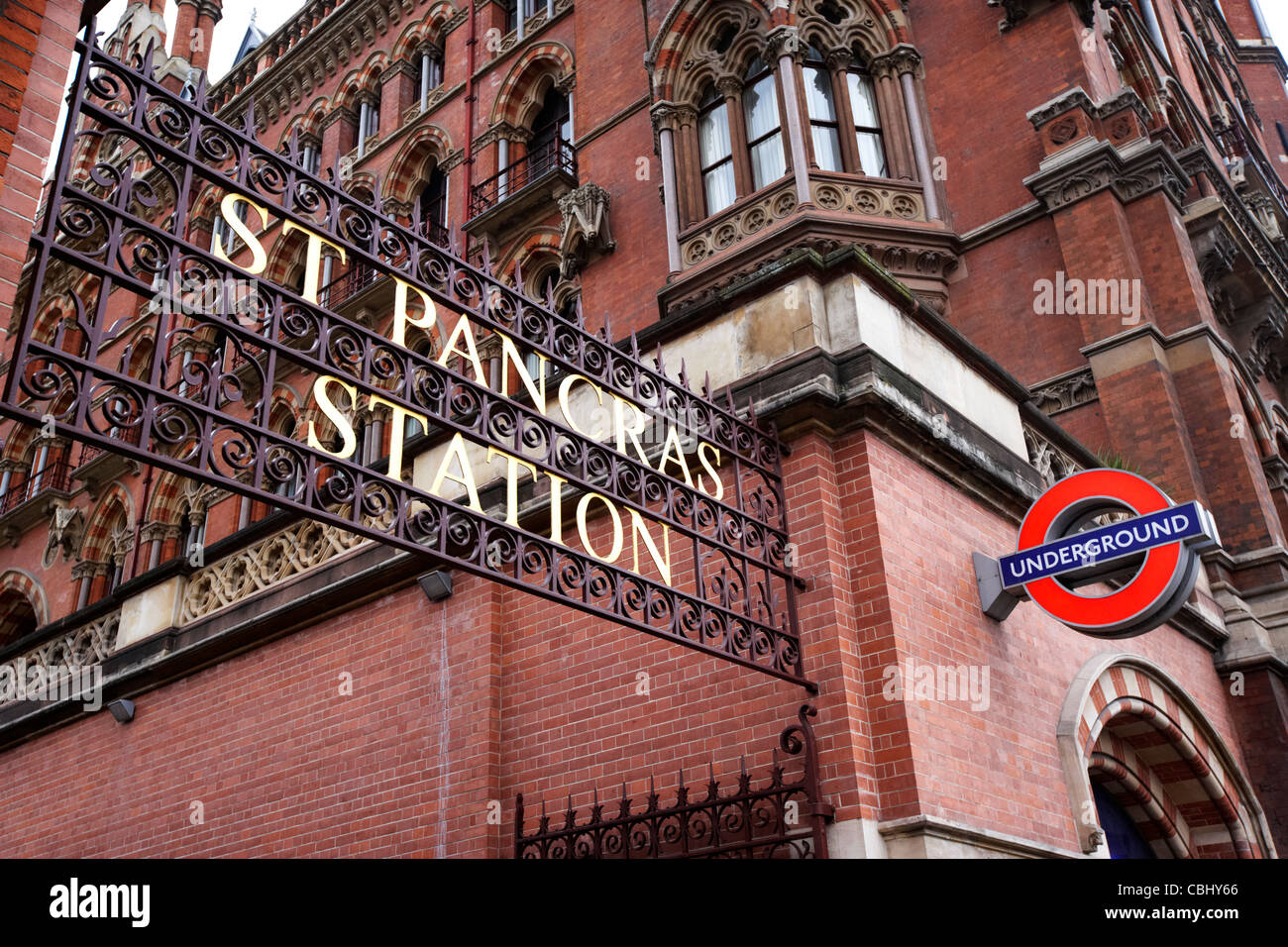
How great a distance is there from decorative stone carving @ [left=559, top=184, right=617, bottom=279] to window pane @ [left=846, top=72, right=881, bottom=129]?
420 centimetres

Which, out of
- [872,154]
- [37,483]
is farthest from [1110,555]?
[37,483]

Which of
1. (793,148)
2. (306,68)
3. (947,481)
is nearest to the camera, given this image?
(947,481)

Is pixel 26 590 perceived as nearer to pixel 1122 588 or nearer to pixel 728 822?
pixel 728 822

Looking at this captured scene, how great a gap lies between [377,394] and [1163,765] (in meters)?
8.16

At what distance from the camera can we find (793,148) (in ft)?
45.4

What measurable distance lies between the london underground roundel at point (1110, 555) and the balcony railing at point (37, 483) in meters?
21.1

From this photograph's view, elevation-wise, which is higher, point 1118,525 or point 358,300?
point 358,300

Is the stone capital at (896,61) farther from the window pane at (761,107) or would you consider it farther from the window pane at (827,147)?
the window pane at (761,107)

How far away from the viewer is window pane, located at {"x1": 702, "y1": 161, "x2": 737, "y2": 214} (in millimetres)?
14765

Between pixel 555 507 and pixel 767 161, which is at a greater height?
pixel 767 161

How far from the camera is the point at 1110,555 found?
7.27 meters
